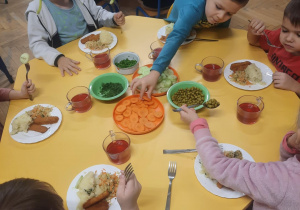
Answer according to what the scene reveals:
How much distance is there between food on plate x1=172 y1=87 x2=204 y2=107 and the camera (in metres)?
1.39

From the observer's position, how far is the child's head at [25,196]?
73cm

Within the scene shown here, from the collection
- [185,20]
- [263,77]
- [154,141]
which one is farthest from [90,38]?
[263,77]

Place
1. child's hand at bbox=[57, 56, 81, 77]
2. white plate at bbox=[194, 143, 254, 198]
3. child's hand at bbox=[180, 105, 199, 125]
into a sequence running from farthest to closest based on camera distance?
1. child's hand at bbox=[57, 56, 81, 77]
2. child's hand at bbox=[180, 105, 199, 125]
3. white plate at bbox=[194, 143, 254, 198]

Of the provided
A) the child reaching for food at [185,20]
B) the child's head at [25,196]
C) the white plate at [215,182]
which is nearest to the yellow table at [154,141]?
the white plate at [215,182]

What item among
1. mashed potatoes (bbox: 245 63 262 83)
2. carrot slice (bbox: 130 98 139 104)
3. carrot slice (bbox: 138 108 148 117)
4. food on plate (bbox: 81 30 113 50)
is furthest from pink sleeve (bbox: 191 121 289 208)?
food on plate (bbox: 81 30 113 50)

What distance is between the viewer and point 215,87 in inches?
59.9

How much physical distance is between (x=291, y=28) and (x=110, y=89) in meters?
1.18

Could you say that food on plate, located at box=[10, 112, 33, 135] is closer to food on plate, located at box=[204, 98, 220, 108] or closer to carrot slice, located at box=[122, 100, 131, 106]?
carrot slice, located at box=[122, 100, 131, 106]

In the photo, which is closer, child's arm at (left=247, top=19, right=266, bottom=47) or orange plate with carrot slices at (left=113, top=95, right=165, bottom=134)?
orange plate with carrot slices at (left=113, top=95, right=165, bottom=134)

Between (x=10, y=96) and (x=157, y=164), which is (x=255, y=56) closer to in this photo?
(x=157, y=164)

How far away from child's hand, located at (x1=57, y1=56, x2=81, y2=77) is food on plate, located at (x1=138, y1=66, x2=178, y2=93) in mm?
481

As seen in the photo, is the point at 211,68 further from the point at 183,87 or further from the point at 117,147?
the point at 117,147

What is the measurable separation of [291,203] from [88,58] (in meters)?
1.52

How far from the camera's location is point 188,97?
4.62 feet
